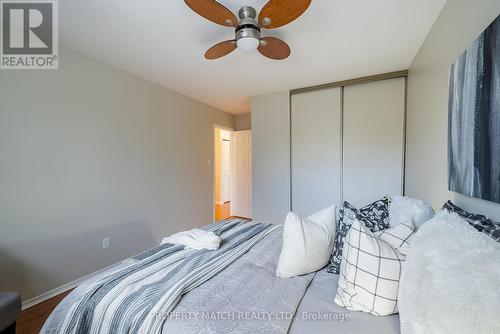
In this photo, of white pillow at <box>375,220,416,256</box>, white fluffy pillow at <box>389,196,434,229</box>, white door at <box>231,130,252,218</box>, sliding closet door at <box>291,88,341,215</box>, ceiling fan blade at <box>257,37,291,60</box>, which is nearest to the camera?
white pillow at <box>375,220,416,256</box>

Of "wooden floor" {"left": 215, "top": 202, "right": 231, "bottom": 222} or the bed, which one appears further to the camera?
"wooden floor" {"left": 215, "top": 202, "right": 231, "bottom": 222}

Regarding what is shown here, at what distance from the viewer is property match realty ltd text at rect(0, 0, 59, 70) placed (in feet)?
5.12

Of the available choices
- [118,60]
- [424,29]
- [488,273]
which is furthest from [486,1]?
[118,60]

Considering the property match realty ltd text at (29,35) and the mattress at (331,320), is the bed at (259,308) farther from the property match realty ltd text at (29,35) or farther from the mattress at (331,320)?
the property match realty ltd text at (29,35)

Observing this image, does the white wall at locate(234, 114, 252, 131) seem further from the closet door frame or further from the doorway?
the closet door frame

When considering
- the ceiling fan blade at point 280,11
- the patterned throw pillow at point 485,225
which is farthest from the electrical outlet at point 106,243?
the patterned throw pillow at point 485,225

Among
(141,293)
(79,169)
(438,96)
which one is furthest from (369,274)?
(79,169)

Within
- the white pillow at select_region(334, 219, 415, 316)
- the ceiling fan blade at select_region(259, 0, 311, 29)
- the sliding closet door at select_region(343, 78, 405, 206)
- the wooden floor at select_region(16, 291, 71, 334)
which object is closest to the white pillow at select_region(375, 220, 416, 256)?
the white pillow at select_region(334, 219, 415, 316)

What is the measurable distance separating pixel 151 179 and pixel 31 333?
5.68 ft

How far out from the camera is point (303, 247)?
119 centimetres

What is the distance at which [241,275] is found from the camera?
1146mm

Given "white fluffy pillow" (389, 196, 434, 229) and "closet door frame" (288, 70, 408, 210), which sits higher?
"closet door frame" (288, 70, 408, 210)

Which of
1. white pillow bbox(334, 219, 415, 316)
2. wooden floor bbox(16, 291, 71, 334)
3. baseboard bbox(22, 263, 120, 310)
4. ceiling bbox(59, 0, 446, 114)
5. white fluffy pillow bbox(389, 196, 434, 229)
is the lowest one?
wooden floor bbox(16, 291, 71, 334)

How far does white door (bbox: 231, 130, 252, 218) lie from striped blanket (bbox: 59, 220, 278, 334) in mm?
3378
